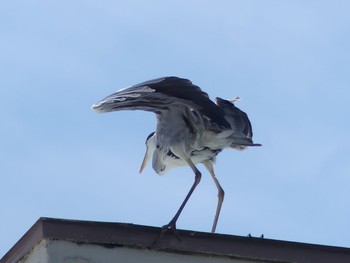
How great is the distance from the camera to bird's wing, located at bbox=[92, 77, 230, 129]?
948 centimetres

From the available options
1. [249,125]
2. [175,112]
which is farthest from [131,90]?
[249,125]

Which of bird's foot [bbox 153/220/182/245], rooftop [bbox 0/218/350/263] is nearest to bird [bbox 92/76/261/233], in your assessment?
bird's foot [bbox 153/220/182/245]

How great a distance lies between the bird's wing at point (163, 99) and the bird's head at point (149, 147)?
654 millimetres

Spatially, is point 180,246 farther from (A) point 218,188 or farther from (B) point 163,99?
(A) point 218,188

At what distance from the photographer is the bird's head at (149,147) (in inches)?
432

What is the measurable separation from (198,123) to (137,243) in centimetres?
274

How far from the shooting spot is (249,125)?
11.0 m

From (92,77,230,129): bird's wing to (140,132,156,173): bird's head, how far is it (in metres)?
0.65

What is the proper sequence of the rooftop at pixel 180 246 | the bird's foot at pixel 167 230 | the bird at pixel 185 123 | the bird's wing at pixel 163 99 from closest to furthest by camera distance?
the rooftop at pixel 180 246 < the bird's foot at pixel 167 230 < the bird's wing at pixel 163 99 < the bird at pixel 185 123

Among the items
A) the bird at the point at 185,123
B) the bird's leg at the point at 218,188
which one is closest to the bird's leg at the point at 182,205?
the bird at the point at 185,123

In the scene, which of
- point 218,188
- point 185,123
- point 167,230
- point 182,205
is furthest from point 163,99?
point 167,230

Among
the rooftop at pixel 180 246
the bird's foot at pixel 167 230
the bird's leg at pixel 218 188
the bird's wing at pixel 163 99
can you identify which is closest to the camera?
the rooftop at pixel 180 246

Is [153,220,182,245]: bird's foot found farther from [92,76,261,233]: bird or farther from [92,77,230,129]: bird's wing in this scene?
[92,77,230,129]: bird's wing

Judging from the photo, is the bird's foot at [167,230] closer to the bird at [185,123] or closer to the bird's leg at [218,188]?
the bird at [185,123]
